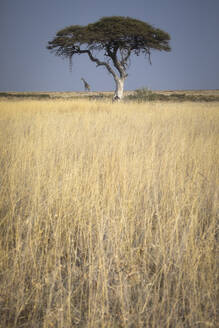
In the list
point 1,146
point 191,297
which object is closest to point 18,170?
point 1,146

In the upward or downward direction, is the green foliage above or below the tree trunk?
above

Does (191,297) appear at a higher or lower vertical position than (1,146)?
lower

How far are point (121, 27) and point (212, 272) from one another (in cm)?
1464

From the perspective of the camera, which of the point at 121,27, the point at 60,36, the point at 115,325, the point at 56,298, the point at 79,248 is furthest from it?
the point at 60,36

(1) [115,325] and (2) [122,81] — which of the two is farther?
(2) [122,81]

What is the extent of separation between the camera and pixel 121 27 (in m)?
12.8

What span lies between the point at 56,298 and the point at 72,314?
0.12 m

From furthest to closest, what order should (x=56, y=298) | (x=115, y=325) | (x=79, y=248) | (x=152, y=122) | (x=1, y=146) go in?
(x=152, y=122) < (x=1, y=146) < (x=79, y=248) < (x=56, y=298) < (x=115, y=325)

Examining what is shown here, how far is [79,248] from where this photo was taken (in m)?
1.38

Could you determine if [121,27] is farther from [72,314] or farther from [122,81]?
[72,314]

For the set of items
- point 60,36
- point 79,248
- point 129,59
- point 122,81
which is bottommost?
point 79,248

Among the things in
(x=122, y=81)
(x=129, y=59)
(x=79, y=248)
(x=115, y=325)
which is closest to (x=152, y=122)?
(x=79, y=248)

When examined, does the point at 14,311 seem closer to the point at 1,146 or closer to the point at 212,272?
the point at 212,272

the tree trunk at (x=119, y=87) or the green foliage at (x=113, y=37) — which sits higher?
the green foliage at (x=113, y=37)
